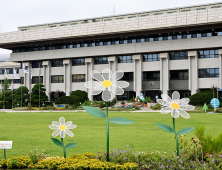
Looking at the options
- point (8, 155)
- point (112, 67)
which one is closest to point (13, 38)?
point (112, 67)

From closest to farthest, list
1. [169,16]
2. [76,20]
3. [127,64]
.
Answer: [169,16] < [127,64] < [76,20]

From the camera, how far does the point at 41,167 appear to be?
6.94 m

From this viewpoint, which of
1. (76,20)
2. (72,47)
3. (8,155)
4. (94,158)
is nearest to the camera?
(94,158)

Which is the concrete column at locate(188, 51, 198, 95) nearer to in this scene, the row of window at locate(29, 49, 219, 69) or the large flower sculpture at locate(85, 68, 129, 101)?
the row of window at locate(29, 49, 219, 69)

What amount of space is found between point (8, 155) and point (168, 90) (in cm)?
4669

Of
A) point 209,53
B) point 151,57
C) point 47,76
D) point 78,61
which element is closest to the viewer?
point 209,53

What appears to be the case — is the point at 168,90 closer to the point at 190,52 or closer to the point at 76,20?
the point at 190,52

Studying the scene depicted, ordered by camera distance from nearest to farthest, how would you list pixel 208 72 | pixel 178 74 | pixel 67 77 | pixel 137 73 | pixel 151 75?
pixel 208 72, pixel 178 74, pixel 137 73, pixel 151 75, pixel 67 77

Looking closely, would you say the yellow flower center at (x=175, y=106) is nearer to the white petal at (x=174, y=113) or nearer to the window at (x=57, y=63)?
the white petal at (x=174, y=113)

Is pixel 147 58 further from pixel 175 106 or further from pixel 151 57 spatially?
pixel 175 106

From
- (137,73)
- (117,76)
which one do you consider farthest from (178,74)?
(117,76)

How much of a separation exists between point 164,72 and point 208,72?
857cm

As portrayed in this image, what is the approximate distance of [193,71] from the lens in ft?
169

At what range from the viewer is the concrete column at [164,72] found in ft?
174
